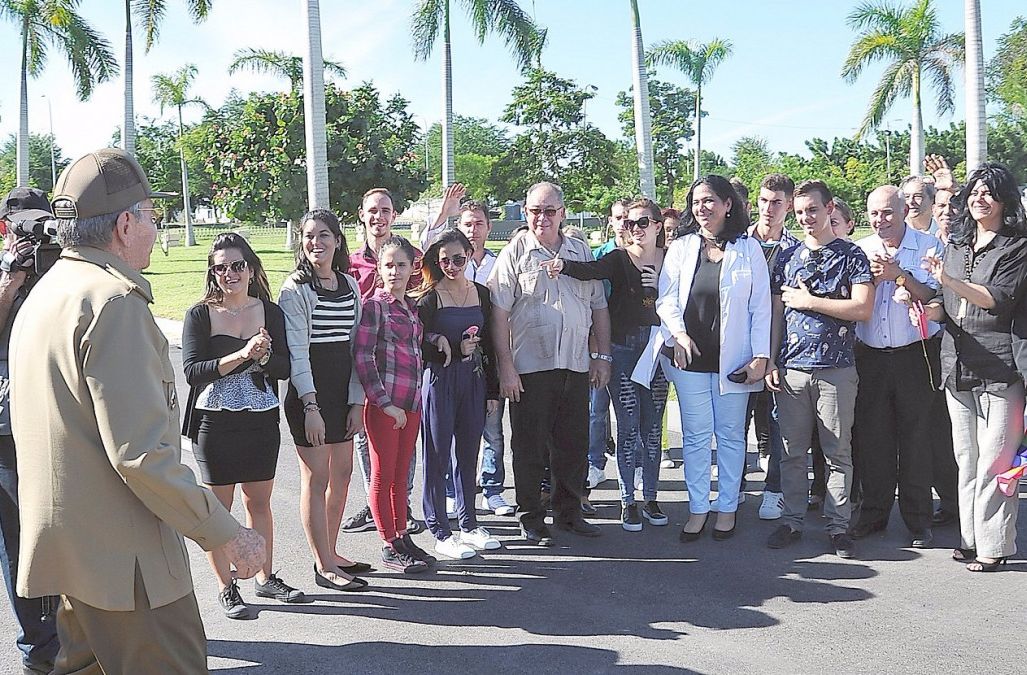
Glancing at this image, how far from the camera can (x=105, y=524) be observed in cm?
261

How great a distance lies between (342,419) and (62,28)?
103ft

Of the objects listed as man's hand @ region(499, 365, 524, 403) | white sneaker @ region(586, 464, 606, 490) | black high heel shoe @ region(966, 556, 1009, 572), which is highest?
man's hand @ region(499, 365, 524, 403)

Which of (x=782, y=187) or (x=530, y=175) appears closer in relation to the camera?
(x=782, y=187)

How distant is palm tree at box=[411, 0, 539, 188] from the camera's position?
23797 mm

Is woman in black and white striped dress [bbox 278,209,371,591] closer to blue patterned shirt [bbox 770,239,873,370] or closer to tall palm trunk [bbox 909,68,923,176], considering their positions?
blue patterned shirt [bbox 770,239,873,370]

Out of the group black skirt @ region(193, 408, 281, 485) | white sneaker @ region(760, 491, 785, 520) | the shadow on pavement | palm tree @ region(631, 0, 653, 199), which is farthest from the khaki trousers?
palm tree @ region(631, 0, 653, 199)

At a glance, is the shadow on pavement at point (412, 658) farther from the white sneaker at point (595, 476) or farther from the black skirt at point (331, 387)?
the white sneaker at point (595, 476)

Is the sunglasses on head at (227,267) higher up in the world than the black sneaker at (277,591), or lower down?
higher up

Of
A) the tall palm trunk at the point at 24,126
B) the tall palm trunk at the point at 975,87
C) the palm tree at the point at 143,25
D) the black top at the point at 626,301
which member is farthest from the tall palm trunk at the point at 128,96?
the black top at the point at 626,301

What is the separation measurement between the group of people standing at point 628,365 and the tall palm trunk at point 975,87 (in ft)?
38.9

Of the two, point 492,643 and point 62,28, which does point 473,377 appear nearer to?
point 492,643

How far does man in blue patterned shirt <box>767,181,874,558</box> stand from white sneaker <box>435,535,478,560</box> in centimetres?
193

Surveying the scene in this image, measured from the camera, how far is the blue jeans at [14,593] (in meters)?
3.84

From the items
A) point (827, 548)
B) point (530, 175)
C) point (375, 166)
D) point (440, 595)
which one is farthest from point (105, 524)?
point (530, 175)
